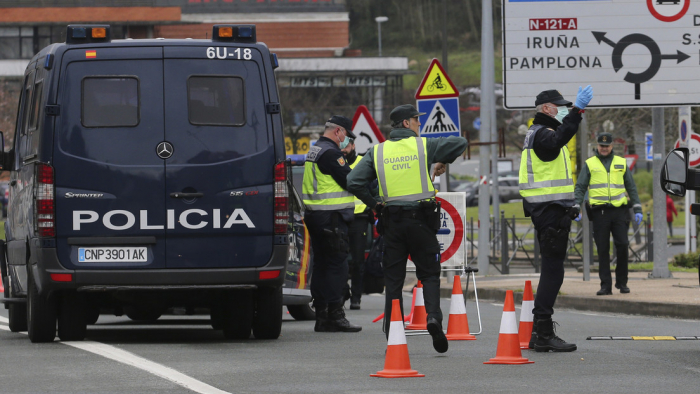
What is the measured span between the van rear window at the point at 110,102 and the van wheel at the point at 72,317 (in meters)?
1.48

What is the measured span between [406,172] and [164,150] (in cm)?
193

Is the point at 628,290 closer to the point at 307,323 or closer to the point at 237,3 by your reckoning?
the point at 307,323

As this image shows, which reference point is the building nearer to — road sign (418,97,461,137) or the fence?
the fence

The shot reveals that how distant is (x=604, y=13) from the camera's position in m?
17.5

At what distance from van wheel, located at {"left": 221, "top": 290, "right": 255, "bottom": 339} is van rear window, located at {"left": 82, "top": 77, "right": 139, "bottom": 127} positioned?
5.61 feet

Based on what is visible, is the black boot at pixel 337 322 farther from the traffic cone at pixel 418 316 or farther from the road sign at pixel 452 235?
the road sign at pixel 452 235

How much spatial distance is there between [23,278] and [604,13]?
9.54 metres

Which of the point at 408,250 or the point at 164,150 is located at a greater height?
the point at 164,150

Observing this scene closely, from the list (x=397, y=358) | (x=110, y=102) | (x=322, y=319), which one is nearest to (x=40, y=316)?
(x=110, y=102)

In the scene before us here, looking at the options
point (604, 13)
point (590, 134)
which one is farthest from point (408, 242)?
point (590, 134)

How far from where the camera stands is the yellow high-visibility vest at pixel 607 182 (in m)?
15.7

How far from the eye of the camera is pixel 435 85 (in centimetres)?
1747

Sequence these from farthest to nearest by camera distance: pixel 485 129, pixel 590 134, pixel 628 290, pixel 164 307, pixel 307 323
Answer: pixel 590 134 < pixel 485 129 < pixel 628 290 < pixel 307 323 < pixel 164 307

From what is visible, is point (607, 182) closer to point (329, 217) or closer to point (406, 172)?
point (329, 217)
